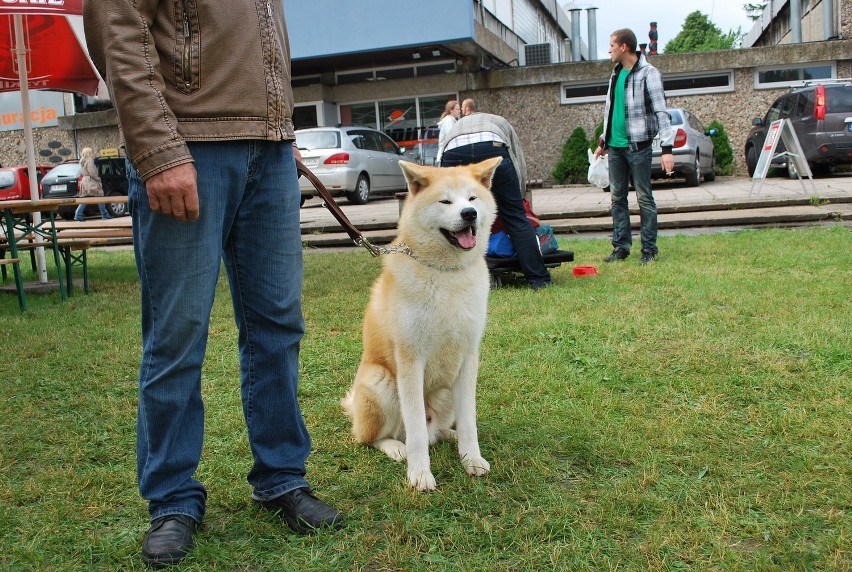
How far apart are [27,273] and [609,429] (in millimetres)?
8859

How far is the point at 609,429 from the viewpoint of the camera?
3357 millimetres

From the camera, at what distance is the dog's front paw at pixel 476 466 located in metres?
3.01

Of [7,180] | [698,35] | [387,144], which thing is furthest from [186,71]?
[698,35]

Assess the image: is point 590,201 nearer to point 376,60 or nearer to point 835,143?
point 835,143

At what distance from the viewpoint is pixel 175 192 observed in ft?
6.94

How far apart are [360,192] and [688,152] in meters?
7.28

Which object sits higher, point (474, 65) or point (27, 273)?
point (474, 65)

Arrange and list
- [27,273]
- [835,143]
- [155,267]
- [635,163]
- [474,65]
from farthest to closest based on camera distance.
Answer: [474,65], [835,143], [27,273], [635,163], [155,267]

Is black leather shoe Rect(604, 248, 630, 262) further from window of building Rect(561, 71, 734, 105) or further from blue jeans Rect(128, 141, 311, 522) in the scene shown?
window of building Rect(561, 71, 734, 105)

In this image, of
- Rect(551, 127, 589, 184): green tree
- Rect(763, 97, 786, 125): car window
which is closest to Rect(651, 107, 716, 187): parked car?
Rect(763, 97, 786, 125): car window

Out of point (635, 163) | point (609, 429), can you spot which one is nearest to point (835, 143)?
point (635, 163)

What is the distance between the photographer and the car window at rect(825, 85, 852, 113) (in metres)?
15.5

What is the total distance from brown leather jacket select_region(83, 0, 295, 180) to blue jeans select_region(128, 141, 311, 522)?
88 mm

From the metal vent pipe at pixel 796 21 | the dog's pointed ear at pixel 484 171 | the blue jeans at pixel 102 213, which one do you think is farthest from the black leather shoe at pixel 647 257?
the metal vent pipe at pixel 796 21
